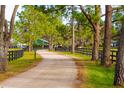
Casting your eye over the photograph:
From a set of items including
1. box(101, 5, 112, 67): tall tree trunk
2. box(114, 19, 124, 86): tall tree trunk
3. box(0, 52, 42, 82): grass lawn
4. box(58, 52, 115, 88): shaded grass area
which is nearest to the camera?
box(114, 19, 124, 86): tall tree trunk

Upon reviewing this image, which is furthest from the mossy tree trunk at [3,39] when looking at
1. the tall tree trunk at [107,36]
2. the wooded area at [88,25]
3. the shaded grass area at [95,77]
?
the tall tree trunk at [107,36]

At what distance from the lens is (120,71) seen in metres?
14.6

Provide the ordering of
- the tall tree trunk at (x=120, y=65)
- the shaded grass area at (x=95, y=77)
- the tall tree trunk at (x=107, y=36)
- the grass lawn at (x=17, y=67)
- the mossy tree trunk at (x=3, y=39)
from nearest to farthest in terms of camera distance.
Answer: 1. the tall tree trunk at (x=120, y=65)
2. the shaded grass area at (x=95, y=77)
3. the grass lawn at (x=17, y=67)
4. the mossy tree trunk at (x=3, y=39)
5. the tall tree trunk at (x=107, y=36)

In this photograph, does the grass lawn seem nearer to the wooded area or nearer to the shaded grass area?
the wooded area

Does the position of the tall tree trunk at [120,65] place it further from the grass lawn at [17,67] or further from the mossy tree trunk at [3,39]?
the mossy tree trunk at [3,39]

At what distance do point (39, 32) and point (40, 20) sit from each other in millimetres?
2009

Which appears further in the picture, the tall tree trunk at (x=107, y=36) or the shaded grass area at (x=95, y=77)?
the tall tree trunk at (x=107, y=36)

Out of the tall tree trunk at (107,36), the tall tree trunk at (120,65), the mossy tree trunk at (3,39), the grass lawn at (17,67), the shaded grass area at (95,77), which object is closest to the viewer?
the tall tree trunk at (120,65)

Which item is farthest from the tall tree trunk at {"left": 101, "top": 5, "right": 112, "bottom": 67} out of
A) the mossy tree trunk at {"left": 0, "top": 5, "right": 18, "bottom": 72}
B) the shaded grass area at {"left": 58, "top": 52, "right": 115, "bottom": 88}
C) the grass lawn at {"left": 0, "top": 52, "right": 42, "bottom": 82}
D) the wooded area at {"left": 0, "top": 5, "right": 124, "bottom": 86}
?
the mossy tree trunk at {"left": 0, "top": 5, "right": 18, "bottom": 72}

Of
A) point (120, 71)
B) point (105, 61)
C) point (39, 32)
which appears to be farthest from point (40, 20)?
point (120, 71)

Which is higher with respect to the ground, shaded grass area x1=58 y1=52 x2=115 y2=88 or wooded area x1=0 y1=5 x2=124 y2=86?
wooded area x1=0 y1=5 x2=124 y2=86

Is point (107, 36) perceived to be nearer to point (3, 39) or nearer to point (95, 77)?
point (3, 39)
